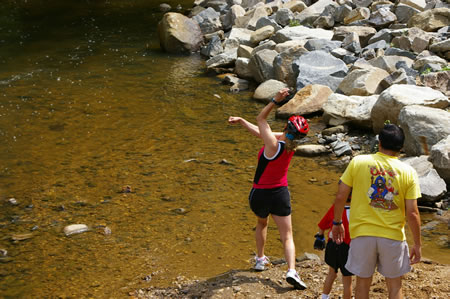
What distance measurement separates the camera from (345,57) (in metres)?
13.9

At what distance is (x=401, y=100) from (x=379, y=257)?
588 cm

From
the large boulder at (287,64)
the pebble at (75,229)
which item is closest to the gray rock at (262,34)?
the large boulder at (287,64)

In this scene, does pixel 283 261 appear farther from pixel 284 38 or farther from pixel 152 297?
pixel 284 38

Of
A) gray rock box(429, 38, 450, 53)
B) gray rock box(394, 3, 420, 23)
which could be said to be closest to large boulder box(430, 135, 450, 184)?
gray rock box(429, 38, 450, 53)

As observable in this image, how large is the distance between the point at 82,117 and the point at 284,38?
22.1ft

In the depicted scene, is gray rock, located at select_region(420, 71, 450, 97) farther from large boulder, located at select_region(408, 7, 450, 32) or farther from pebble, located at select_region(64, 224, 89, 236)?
pebble, located at select_region(64, 224, 89, 236)

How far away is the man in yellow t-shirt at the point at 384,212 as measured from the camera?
4043 mm

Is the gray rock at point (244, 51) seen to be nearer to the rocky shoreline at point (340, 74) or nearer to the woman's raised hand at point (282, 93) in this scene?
the rocky shoreline at point (340, 74)

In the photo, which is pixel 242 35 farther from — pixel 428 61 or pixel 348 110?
pixel 348 110

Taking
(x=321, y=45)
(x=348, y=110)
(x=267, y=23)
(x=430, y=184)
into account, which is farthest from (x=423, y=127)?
(x=267, y=23)

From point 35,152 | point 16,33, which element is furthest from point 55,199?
point 16,33

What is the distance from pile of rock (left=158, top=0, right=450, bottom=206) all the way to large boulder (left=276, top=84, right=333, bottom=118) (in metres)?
0.02

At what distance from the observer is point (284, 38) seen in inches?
628

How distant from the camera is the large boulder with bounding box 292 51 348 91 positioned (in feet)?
42.2
